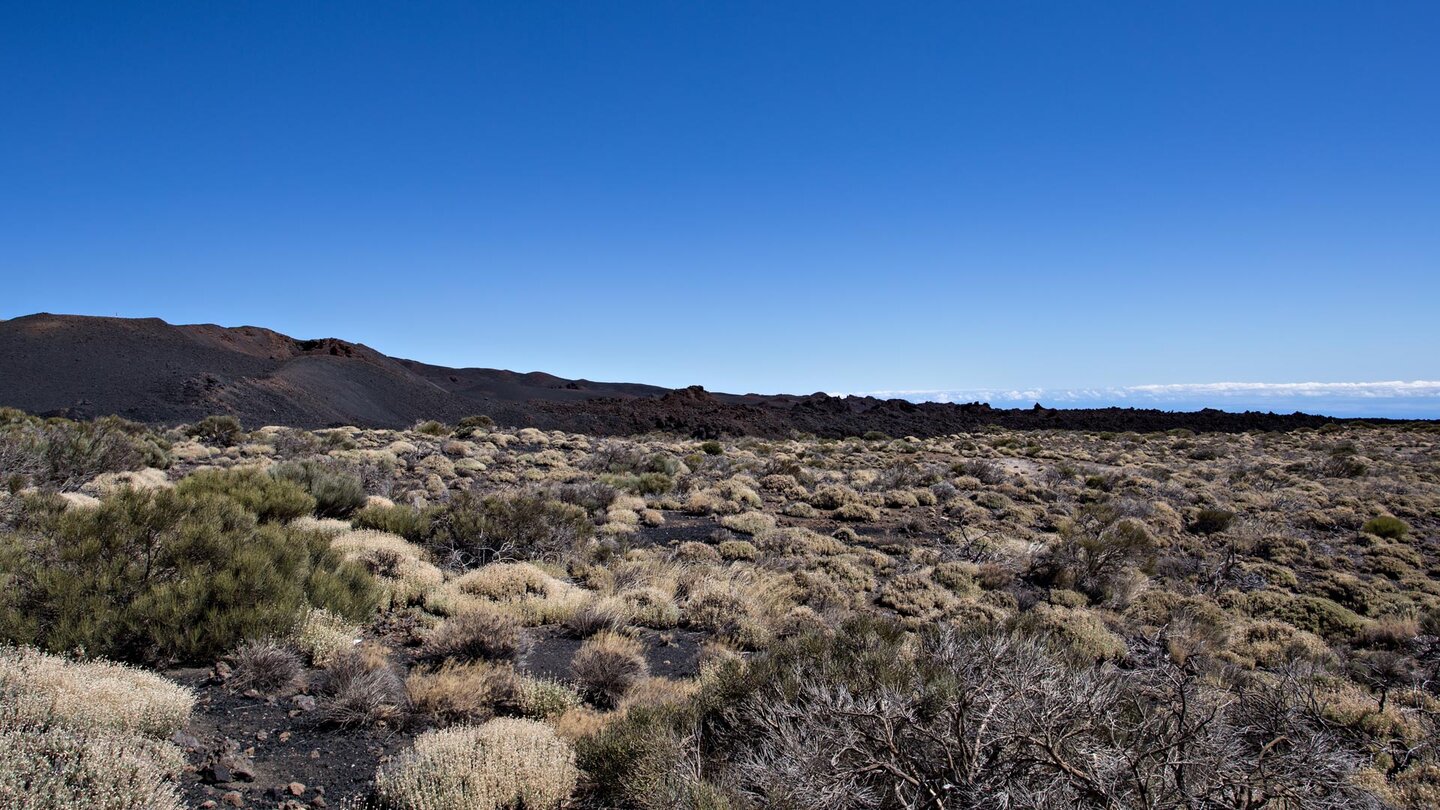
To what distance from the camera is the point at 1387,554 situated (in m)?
12.6

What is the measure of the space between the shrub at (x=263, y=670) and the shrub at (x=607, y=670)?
2.10 metres

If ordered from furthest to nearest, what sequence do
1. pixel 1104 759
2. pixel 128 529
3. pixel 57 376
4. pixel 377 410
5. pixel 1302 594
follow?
pixel 377 410
pixel 57 376
pixel 1302 594
pixel 128 529
pixel 1104 759

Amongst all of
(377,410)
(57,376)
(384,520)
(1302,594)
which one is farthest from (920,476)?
(57,376)

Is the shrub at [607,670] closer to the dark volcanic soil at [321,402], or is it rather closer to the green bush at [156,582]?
the green bush at [156,582]

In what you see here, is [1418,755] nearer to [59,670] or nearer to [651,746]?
[651,746]

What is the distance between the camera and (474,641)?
5930 mm

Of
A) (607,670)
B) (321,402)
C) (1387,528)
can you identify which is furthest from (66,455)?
(321,402)

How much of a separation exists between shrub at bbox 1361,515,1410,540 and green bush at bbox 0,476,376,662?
60.7 ft

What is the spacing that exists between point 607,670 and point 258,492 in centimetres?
678

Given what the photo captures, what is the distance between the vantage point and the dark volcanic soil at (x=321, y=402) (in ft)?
129

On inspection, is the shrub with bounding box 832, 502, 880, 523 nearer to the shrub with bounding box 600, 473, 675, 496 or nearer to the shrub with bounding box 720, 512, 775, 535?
the shrub with bounding box 720, 512, 775, 535

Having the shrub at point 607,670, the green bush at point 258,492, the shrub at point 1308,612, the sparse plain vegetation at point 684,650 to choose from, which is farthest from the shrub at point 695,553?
the shrub at point 1308,612

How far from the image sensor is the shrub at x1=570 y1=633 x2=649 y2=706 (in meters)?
5.43

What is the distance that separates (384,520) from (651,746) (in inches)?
306
